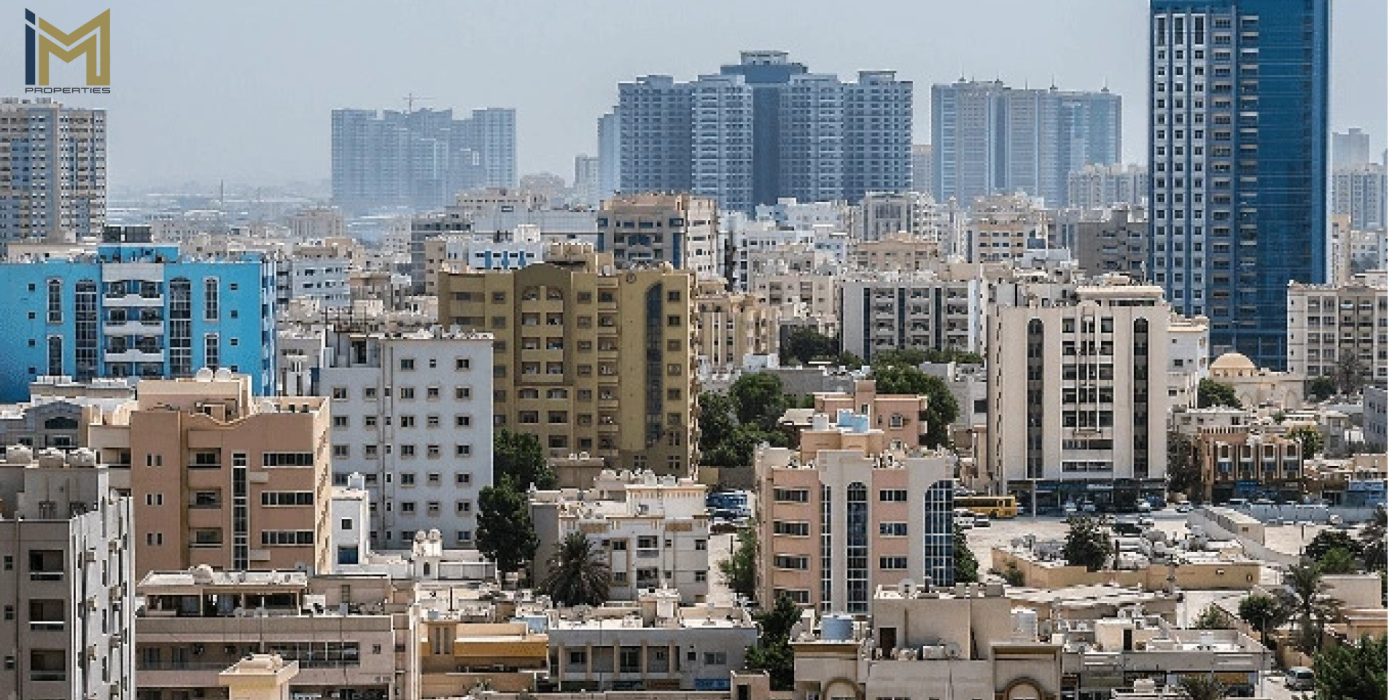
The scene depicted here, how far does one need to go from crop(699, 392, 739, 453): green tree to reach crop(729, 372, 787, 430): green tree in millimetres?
412

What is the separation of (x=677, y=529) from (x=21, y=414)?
1735 mm

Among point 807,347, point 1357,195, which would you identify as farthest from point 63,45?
point 1357,195

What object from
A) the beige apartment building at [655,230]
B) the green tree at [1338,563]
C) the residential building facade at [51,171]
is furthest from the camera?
the residential building facade at [51,171]

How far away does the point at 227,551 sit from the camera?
25.5ft

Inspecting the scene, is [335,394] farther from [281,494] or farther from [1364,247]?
[1364,247]

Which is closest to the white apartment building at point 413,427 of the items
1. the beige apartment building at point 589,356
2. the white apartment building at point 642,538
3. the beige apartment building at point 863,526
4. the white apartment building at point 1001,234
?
the white apartment building at point 642,538

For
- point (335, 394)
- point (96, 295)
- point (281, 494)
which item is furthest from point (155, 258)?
point (281, 494)

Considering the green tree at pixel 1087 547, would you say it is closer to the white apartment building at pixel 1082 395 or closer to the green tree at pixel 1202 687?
the white apartment building at pixel 1082 395

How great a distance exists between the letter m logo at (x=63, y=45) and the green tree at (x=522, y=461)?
5.74 feet

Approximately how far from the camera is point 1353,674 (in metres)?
6.57

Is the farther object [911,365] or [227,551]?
[911,365]

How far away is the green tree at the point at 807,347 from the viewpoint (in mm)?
17328

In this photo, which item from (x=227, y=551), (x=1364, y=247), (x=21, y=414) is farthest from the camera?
(x=1364, y=247)

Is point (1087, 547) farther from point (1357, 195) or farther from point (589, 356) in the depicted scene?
point (1357, 195)
